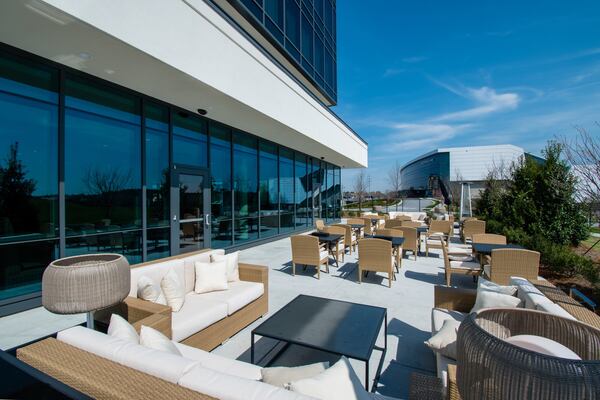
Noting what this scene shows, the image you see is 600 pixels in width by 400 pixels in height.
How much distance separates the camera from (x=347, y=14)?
16.7m

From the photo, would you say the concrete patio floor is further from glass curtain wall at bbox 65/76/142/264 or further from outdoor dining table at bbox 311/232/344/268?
glass curtain wall at bbox 65/76/142/264

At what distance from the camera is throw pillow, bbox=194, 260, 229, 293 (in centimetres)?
396

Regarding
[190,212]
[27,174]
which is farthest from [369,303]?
[27,174]

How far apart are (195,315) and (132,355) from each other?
1612 millimetres

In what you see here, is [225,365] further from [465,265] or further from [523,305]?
[465,265]

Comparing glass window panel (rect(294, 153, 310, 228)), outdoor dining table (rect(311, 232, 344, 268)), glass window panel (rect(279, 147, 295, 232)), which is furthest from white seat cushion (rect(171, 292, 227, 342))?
glass window panel (rect(294, 153, 310, 228))

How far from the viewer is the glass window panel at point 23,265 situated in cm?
448

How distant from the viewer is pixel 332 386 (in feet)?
4.87

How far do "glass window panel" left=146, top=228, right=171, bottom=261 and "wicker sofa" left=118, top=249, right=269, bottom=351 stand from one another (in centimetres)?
292

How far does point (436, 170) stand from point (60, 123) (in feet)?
254

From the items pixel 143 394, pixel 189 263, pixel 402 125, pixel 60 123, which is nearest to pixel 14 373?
pixel 143 394

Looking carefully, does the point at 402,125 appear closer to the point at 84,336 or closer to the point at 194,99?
the point at 194,99

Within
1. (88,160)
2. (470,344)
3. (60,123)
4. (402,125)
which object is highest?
(402,125)

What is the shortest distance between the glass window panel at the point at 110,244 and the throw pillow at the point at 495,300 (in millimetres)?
6351
